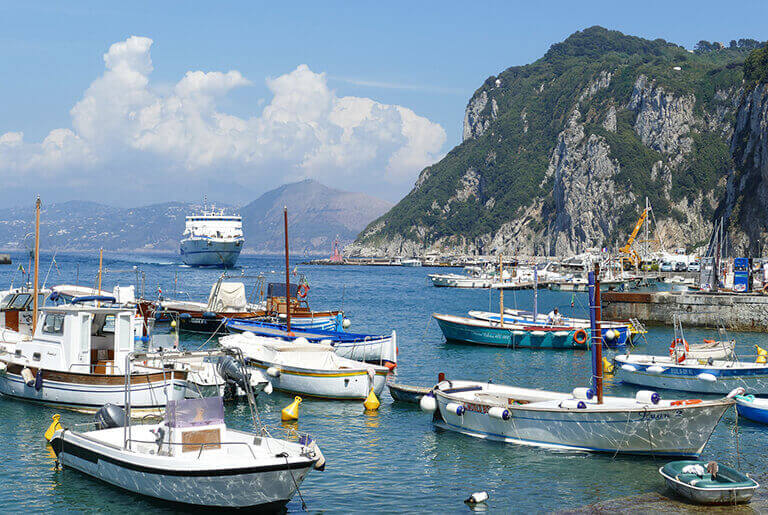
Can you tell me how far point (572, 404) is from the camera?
2134 cm

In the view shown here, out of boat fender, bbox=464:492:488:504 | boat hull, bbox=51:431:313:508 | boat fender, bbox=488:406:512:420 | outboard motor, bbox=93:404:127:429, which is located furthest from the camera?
boat fender, bbox=488:406:512:420

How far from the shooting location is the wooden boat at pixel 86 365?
23938 mm

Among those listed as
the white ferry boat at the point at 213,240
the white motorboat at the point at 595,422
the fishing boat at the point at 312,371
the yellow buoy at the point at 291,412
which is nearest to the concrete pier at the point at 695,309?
the fishing boat at the point at 312,371

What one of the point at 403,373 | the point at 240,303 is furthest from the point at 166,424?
the point at 240,303

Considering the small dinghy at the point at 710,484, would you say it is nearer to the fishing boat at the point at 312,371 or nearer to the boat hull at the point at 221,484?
the boat hull at the point at 221,484

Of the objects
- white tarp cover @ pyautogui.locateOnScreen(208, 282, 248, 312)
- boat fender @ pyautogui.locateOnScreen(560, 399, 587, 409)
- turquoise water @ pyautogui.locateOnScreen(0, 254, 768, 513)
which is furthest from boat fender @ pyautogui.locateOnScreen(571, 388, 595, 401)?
white tarp cover @ pyautogui.locateOnScreen(208, 282, 248, 312)

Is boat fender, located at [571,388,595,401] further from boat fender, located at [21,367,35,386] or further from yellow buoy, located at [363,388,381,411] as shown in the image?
boat fender, located at [21,367,35,386]

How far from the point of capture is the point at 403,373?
37062 millimetres

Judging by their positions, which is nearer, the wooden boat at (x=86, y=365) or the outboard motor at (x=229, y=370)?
the wooden boat at (x=86, y=365)

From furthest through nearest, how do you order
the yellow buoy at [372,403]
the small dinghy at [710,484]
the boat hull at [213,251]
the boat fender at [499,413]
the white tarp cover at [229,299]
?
the boat hull at [213,251] → the white tarp cover at [229,299] → the yellow buoy at [372,403] → the boat fender at [499,413] → the small dinghy at [710,484]

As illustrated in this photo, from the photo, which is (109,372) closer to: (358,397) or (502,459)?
(358,397)

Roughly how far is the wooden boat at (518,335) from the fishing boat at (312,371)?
17.5m

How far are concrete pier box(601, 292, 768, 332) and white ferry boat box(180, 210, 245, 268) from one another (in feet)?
375

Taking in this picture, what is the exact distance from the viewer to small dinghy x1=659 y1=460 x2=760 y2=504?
16.2 m
